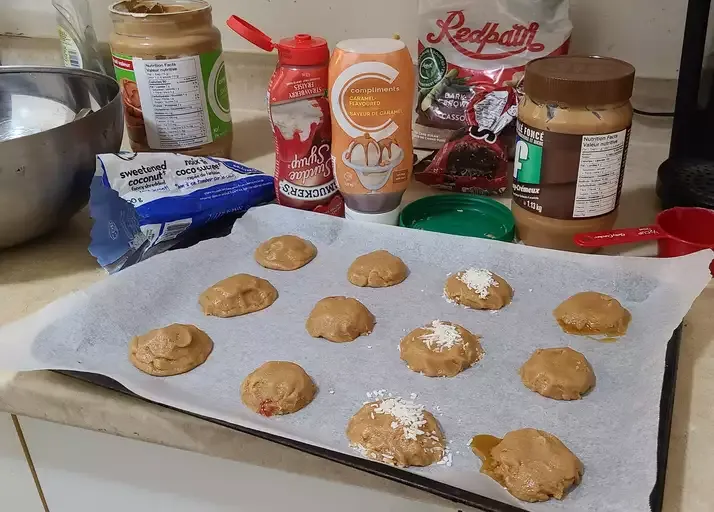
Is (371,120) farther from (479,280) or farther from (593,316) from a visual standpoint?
(593,316)

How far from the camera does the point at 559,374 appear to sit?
625mm

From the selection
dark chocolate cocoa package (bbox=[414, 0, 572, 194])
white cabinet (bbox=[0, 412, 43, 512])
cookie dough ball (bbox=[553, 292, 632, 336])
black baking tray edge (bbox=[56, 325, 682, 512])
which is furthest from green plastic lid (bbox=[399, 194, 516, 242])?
white cabinet (bbox=[0, 412, 43, 512])

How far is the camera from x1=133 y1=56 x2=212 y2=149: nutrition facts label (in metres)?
0.92

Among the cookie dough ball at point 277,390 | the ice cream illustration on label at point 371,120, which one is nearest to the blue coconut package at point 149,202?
the ice cream illustration on label at point 371,120

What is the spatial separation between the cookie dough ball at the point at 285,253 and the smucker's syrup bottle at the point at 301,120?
0.08 metres

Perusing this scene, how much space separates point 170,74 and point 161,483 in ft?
1.73

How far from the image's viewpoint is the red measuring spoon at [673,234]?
0.76 m

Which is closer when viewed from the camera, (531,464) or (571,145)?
(531,464)

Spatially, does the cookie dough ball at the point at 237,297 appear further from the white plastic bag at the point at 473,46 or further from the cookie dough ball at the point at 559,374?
the white plastic bag at the point at 473,46

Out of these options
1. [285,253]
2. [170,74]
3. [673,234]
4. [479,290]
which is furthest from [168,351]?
[673,234]

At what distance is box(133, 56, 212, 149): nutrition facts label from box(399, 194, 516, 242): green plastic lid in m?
0.32

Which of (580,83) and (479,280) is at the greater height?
(580,83)

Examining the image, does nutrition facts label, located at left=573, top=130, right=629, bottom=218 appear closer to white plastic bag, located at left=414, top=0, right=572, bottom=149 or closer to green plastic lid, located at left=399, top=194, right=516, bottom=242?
green plastic lid, located at left=399, top=194, right=516, bottom=242

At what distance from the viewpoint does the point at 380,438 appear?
22.5 inches
